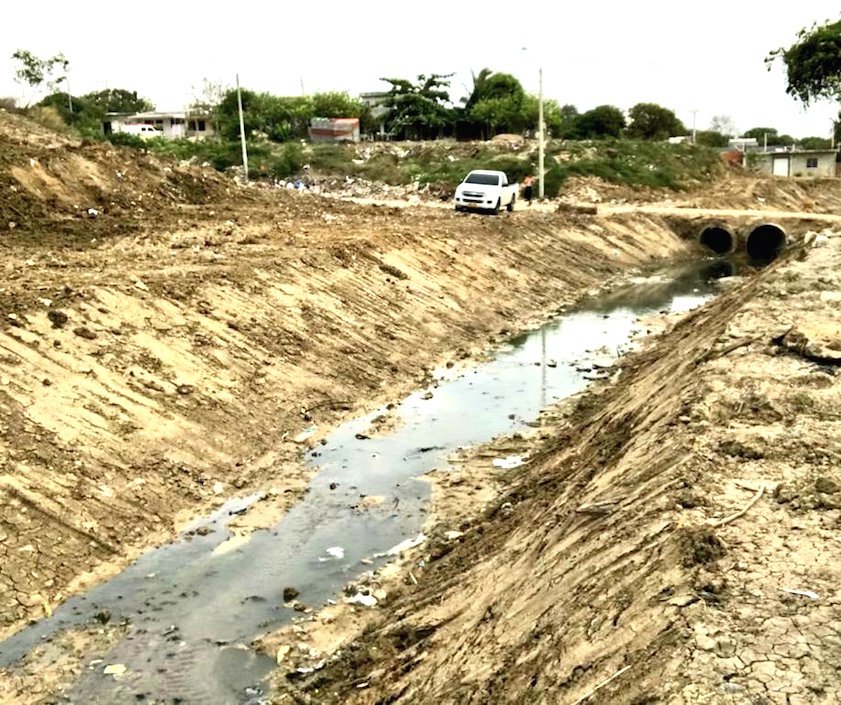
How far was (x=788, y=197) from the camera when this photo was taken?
45.3 metres

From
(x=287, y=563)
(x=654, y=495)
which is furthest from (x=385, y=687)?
(x=287, y=563)

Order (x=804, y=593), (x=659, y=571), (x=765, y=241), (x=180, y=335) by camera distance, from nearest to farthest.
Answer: (x=804, y=593)
(x=659, y=571)
(x=180, y=335)
(x=765, y=241)

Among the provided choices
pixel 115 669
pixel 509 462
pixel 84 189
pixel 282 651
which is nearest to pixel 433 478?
pixel 509 462

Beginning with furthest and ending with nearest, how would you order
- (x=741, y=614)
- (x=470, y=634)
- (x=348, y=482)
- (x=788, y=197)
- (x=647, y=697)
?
1. (x=788, y=197)
2. (x=348, y=482)
3. (x=470, y=634)
4. (x=741, y=614)
5. (x=647, y=697)

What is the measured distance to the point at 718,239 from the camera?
120ft

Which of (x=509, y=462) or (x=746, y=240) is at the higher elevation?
(x=746, y=240)

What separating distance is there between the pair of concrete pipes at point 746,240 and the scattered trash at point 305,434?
27467 millimetres

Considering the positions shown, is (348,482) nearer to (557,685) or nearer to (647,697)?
(557,685)

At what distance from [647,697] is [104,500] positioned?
23.5 feet

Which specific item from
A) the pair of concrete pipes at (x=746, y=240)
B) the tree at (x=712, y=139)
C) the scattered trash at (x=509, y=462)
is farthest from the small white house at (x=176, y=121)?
the scattered trash at (x=509, y=462)

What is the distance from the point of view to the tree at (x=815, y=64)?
106 feet

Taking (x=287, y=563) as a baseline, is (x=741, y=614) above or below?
above

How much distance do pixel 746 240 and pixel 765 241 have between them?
1.00 m

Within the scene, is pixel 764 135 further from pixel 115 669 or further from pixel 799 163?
pixel 115 669
